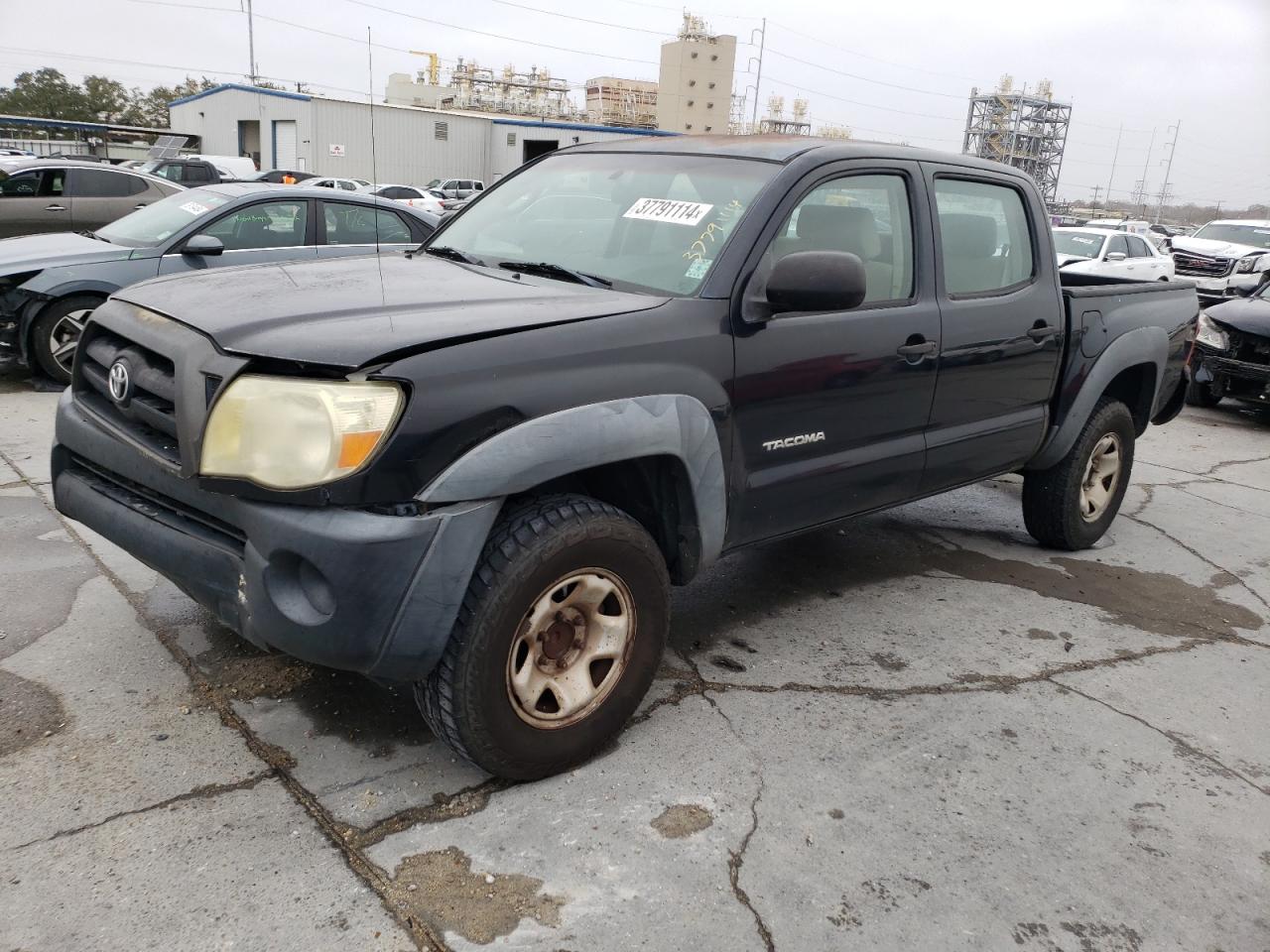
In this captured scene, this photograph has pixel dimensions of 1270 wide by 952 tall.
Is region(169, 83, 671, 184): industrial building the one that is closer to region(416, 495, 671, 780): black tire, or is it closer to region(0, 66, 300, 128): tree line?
region(0, 66, 300, 128): tree line

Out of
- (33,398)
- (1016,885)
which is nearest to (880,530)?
(1016,885)

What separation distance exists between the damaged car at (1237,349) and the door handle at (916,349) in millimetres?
6277

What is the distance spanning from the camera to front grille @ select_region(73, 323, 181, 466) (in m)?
2.59

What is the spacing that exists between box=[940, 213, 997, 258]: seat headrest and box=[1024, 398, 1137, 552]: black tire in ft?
3.78

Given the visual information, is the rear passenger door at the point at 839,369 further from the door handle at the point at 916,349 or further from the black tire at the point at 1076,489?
the black tire at the point at 1076,489

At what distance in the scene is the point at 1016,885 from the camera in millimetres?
2434

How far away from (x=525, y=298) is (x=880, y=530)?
119 inches

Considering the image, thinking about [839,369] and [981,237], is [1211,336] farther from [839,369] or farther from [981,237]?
[839,369]

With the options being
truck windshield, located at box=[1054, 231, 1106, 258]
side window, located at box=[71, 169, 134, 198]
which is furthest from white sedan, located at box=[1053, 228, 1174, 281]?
side window, located at box=[71, 169, 134, 198]

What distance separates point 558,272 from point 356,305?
0.78m

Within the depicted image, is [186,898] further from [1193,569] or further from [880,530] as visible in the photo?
[1193,569]

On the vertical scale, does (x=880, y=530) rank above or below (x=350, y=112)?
below

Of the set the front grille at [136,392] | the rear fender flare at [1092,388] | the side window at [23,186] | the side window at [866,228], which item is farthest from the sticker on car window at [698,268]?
the side window at [23,186]

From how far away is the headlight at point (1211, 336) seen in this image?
905 cm
